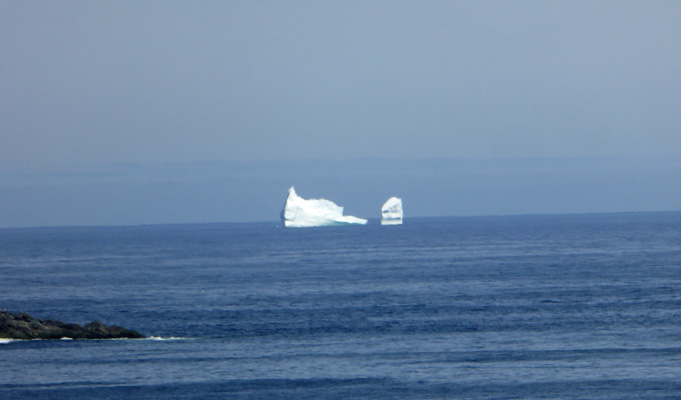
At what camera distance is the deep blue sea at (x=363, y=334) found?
22.2 metres

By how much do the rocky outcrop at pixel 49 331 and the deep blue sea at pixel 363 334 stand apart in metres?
0.97

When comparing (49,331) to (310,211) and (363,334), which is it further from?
(310,211)

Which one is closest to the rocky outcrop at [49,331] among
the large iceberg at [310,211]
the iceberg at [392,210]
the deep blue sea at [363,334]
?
the deep blue sea at [363,334]

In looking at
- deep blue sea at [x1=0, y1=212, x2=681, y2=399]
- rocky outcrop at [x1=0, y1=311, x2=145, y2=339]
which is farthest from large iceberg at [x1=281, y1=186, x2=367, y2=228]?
rocky outcrop at [x1=0, y1=311, x2=145, y2=339]

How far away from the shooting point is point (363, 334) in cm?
3147

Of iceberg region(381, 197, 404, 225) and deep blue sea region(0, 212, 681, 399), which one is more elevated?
iceberg region(381, 197, 404, 225)

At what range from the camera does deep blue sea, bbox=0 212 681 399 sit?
2225cm

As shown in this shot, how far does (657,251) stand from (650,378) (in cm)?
5871

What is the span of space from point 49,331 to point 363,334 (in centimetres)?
1124

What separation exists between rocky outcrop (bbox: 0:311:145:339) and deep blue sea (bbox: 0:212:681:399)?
0.97 m

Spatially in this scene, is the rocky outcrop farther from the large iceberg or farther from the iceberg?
the iceberg

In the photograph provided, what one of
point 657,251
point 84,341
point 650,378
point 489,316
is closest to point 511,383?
point 650,378

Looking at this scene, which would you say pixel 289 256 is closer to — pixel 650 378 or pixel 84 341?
pixel 84 341

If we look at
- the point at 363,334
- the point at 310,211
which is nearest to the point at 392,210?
the point at 310,211
